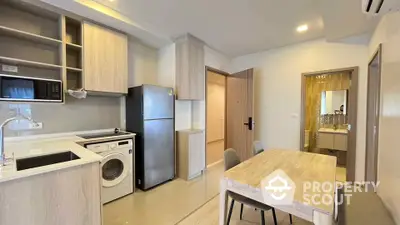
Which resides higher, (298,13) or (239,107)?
(298,13)

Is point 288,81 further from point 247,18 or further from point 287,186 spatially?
point 287,186

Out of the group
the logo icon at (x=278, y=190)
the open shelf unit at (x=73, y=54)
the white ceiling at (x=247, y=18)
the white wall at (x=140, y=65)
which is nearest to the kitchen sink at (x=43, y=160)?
the open shelf unit at (x=73, y=54)

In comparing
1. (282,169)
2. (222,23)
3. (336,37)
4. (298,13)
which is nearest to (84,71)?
(222,23)

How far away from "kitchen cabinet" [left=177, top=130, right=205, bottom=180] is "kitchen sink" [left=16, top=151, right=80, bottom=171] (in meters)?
1.85

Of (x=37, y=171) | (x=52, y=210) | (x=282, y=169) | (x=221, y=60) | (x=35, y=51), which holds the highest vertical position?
(x=221, y=60)

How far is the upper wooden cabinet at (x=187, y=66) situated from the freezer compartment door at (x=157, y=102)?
0.24m

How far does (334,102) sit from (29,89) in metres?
5.48

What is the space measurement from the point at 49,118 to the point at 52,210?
143cm

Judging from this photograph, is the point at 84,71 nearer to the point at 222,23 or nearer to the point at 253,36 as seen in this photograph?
the point at 222,23

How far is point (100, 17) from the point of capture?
2.49m

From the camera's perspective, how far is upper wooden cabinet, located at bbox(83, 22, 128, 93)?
2523 mm

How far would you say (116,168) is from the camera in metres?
2.75

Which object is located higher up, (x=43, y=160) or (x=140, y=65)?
(x=140, y=65)

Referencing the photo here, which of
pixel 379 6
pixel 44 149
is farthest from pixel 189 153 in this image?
pixel 379 6
